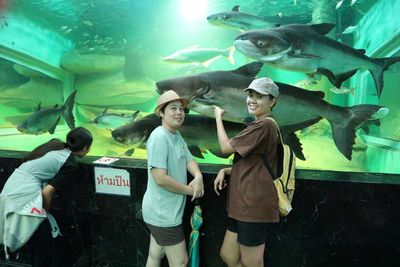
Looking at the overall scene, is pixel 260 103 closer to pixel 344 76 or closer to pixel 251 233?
pixel 251 233

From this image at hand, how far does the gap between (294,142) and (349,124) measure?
556 millimetres

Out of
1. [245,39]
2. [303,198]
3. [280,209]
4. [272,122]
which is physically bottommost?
[303,198]

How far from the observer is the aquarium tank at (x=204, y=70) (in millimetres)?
2814

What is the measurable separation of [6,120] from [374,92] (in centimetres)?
484

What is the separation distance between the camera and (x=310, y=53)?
2861mm

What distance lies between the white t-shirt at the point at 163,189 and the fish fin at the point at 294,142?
1.31 metres

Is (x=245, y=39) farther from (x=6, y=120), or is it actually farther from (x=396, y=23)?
(x=6, y=120)

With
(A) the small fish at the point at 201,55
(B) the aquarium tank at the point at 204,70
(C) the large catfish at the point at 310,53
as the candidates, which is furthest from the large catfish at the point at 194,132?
(C) the large catfish at the point at 310,53

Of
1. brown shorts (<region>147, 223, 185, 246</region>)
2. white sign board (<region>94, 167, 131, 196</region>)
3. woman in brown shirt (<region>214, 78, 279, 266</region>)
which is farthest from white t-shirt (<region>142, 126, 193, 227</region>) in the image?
white sign board (<region>94, 167, 131, 196</region>)

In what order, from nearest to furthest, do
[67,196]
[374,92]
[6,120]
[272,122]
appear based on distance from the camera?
[272,122]
[374,92]
[67,196]
[6,120]

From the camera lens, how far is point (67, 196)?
328cm

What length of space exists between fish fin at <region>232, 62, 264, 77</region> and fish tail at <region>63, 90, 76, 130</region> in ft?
7.45

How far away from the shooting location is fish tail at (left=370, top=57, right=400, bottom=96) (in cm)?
274

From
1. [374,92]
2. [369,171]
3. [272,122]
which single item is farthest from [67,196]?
[374,92]
